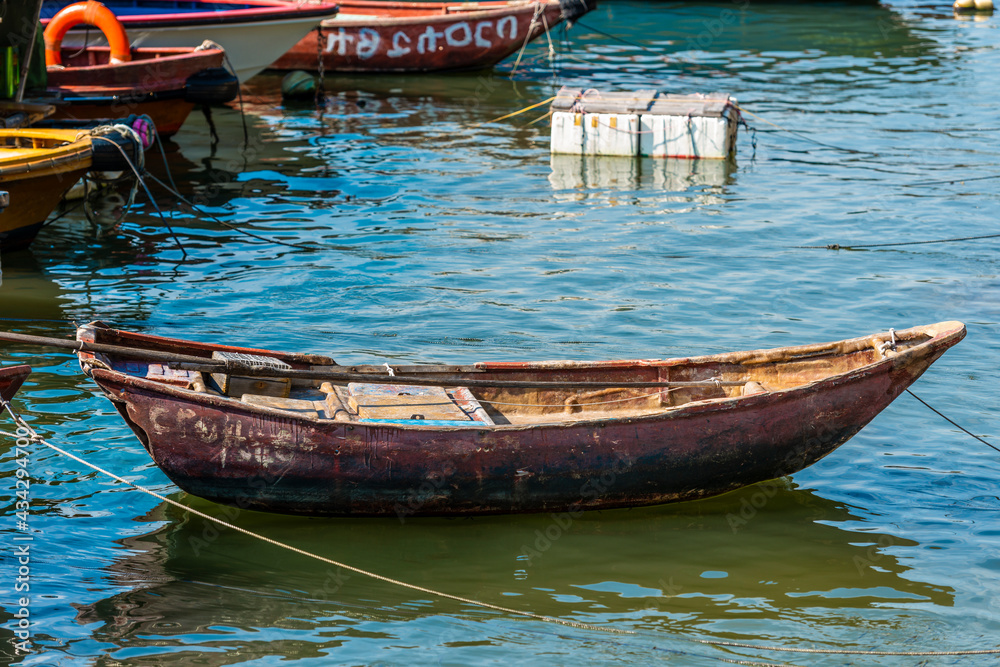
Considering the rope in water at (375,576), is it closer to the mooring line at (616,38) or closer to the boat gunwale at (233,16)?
the boat gunwale at (233,16)

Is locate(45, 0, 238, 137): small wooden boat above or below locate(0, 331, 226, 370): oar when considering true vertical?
above

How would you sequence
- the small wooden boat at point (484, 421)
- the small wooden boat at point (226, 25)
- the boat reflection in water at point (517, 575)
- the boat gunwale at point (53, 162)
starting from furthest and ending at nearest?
the small wooden boat at point (226, 25) < the boat gunwale at point (53, 162) < the small wooden boat at point (484, 421) < the boat reflection in water at point (517, 575)

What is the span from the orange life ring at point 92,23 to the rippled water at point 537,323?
166cm

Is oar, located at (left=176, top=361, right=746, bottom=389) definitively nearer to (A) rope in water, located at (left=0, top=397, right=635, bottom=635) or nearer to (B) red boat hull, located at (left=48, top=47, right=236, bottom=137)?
(A) rope in water, located at (left=0, top=397, right=635, bottom=635)

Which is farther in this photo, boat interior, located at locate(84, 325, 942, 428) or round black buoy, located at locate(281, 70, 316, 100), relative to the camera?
round black buoy, located at locate(281, 70, 316, 100)

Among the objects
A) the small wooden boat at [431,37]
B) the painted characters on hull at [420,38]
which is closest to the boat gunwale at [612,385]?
the small wooden boat at [431,37]

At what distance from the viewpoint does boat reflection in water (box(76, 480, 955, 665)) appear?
573cm

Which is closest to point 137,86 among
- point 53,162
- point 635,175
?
point 53,162

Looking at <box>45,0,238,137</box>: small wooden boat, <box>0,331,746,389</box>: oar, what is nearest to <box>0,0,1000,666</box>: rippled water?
<box>0,331,746,389</box>: oar

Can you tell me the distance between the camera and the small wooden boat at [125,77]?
47.6 feet

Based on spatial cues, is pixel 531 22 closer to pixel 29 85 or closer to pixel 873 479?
pixel 29 85

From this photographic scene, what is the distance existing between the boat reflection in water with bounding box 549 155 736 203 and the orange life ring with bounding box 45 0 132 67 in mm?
6820

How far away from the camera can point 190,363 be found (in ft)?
21.5

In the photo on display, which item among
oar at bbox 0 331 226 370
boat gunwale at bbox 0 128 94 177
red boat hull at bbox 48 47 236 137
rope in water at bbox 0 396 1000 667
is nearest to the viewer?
rope in water at bbox 0 396 1000 667
